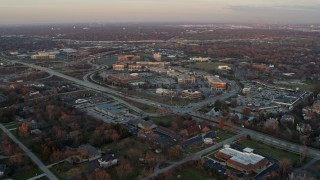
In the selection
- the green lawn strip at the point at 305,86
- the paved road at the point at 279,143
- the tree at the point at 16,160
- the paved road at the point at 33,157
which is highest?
the tree at the point at 16,160

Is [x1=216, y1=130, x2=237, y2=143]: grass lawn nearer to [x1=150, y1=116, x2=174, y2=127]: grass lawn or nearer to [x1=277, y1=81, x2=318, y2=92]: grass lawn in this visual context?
[x1=150, y1=116, x2=174, y2=127]: grass lawn

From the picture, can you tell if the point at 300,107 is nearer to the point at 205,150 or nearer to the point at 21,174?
the point at 205,150

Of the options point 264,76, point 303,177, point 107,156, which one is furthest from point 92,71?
point 303,177

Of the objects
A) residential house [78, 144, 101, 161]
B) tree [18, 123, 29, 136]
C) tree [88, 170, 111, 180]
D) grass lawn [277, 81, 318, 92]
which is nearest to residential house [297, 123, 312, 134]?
grass lawn [277, 81, 318, 92]

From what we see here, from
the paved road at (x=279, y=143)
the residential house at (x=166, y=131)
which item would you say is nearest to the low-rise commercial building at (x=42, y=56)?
the residential house at (x=166, y=131)

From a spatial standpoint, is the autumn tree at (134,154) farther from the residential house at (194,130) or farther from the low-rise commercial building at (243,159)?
the low-rise commercial building at (243,159)
